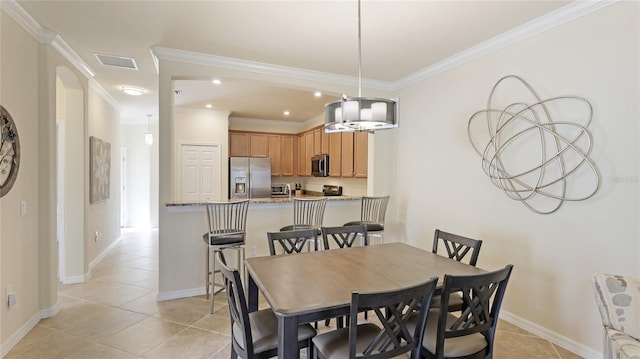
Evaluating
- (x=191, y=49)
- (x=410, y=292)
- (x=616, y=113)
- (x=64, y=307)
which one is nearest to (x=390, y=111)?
(x=410, y=292)

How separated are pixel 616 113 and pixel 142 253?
633cm

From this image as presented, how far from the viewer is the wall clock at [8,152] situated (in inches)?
93.2

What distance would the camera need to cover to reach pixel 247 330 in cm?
168

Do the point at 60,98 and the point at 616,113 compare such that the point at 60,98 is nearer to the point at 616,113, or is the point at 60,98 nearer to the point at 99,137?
the point at 99,137

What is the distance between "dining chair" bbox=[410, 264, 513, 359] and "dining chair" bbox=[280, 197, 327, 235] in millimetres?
2131

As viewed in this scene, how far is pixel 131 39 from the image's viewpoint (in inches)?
124

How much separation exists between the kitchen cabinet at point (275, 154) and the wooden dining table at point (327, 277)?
5162 millimetres

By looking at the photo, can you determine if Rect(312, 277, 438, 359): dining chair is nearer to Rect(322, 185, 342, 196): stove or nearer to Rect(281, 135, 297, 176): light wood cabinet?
Rect(322, 185, 342, 196): stove

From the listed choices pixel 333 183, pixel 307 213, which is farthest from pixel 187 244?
pixel 333 183

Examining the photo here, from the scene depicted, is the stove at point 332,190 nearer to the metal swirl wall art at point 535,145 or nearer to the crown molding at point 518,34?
the crown molding at point 518,34

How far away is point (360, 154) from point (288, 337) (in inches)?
156

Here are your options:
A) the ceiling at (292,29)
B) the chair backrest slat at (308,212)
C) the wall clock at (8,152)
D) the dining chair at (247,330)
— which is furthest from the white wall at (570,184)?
the wall clock at (8,152)

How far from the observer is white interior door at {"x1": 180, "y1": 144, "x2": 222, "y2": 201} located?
21.8 ft

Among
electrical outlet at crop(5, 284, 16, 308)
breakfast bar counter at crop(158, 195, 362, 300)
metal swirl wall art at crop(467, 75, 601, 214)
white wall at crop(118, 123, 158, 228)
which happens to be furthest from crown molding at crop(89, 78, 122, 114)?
metal swirl wall art at crop(467, 75, 601, 214)
